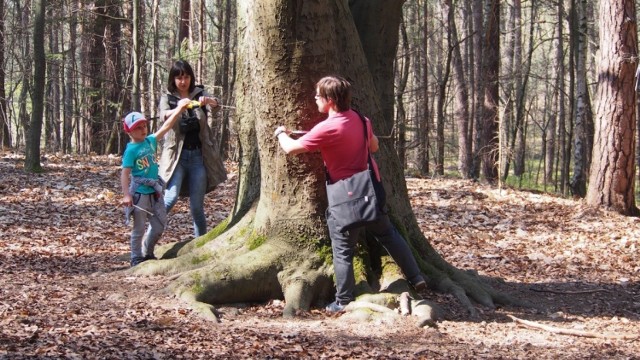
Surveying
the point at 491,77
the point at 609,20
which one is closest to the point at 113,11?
the point at 491,77

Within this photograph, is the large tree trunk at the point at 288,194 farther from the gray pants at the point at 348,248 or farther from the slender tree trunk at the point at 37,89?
the slender tree trunk at the point at 37,89

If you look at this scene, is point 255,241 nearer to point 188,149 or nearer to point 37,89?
point 188,149

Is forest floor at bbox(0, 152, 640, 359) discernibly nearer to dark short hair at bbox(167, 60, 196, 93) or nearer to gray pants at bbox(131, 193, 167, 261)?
gray pants at bbox(131, 193, 167, 261)

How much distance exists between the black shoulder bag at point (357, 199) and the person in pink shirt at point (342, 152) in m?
0.06

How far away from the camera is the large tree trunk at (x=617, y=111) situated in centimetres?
1105

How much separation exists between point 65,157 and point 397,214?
40.4ft

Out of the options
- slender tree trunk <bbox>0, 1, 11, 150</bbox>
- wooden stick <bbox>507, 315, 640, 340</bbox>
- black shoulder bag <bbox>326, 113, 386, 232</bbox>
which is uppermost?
slender tree trunk <bbox>0, 1, 11, 150</bbox>

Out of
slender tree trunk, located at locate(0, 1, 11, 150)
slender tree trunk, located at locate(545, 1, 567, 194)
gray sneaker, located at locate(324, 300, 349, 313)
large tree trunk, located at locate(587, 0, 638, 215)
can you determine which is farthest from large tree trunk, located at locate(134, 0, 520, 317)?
slender tree trunk, located at locate(0, 1, 11, 150)

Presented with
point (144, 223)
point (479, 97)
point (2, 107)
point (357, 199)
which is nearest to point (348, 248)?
point (357, 199)

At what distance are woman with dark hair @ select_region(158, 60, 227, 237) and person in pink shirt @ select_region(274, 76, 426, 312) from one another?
157cm

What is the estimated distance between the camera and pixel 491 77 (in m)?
17.8

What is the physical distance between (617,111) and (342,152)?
24.7 ft

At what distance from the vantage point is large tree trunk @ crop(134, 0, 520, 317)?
551cm

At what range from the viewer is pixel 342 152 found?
5.19 metres
